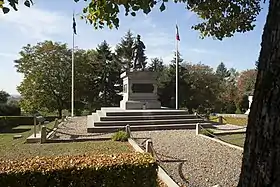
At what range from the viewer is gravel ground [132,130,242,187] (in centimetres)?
768

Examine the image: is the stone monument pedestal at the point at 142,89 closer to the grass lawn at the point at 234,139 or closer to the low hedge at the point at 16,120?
the grass lawn at the point at 234,139

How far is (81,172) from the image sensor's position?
557 centimetres

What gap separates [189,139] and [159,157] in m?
4.22

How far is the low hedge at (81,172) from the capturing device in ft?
17.6

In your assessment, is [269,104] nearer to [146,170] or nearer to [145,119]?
[146,170]

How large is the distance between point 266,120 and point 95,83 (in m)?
41.2

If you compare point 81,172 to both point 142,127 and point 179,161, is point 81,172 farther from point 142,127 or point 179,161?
point 142,127

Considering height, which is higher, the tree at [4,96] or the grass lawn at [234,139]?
the tree at [4,96]

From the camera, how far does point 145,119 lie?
776 inches

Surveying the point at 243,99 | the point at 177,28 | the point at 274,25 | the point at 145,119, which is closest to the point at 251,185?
the point at 274,25

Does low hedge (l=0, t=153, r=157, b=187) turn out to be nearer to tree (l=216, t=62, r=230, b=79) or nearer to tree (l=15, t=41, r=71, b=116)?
tree (l=15, t=41, r=71, b=116)

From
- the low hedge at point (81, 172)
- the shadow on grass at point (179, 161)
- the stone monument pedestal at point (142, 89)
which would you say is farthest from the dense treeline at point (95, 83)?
the low hedge at point (81, 172)

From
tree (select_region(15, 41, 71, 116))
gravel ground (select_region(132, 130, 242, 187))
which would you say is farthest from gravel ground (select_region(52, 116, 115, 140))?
tree (select_region(15, 41, 71, 116))

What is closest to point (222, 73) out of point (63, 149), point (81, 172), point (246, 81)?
point (246, 81)
